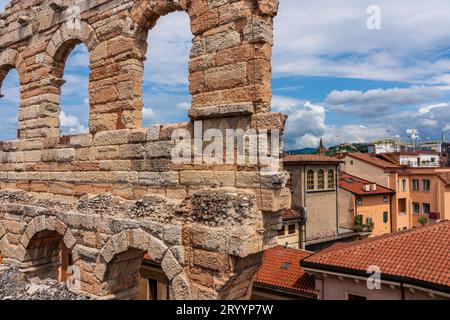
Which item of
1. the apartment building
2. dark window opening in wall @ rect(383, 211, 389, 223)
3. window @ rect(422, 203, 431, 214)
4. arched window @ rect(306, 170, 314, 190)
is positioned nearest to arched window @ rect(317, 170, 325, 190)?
arched window @ rect(306, 170, 314, 190)

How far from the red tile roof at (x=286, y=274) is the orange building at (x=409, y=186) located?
20181 millimetres

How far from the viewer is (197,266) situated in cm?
583

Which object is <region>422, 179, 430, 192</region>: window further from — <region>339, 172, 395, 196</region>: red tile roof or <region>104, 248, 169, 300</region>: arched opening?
<region>104, 248, 169, 300</region>: arched opening

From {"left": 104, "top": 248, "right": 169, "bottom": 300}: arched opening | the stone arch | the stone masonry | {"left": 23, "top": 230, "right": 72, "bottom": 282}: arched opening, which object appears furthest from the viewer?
{"left": 23, "top": 230, "right": 72, "bottom": 282}: arched opening

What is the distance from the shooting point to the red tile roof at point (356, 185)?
28.9m

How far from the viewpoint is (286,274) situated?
12891 millimetres

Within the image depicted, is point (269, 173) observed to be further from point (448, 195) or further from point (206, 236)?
point (448, 195)

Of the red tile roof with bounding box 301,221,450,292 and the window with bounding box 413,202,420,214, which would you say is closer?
the red tile roof with bounding box 301,221,450,292

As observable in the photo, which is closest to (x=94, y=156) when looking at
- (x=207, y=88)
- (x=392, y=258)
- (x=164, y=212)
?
(x=164, y=212)

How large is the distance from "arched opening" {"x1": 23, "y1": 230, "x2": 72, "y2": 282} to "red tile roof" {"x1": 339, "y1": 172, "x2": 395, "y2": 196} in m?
22.2

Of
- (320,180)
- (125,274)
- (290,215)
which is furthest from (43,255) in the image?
(320,180)

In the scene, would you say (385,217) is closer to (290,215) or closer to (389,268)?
(290,215)

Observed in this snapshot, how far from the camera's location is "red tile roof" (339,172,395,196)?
28.9 m
